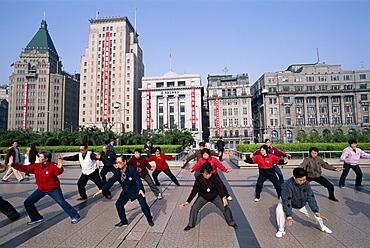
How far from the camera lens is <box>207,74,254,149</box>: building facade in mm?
68438

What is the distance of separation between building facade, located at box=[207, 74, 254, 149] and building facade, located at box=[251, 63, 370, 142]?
5210 millimetres

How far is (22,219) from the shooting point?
5852 millimetres

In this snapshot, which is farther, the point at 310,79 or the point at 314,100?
the point at 310,79

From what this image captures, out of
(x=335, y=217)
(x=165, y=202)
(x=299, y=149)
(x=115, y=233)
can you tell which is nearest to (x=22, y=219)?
(x=115, y=233)

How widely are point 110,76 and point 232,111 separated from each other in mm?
38970

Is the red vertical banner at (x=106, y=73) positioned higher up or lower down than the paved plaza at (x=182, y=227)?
higher up

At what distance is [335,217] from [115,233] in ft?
17.0

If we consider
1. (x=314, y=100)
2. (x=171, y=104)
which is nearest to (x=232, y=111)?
(x=171, y=104)

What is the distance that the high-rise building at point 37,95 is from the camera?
78312 millimetres

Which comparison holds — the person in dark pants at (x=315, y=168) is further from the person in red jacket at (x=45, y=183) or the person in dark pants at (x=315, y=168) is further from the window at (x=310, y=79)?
the window at (x=310, y=79)

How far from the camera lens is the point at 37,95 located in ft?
259

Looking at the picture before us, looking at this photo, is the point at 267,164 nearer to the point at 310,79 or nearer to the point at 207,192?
the point at 207,192

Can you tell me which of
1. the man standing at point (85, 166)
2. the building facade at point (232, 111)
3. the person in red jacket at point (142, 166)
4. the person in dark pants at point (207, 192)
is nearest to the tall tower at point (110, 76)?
the building facade at point (232, 111)

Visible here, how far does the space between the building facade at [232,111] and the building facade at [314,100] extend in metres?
5.21
